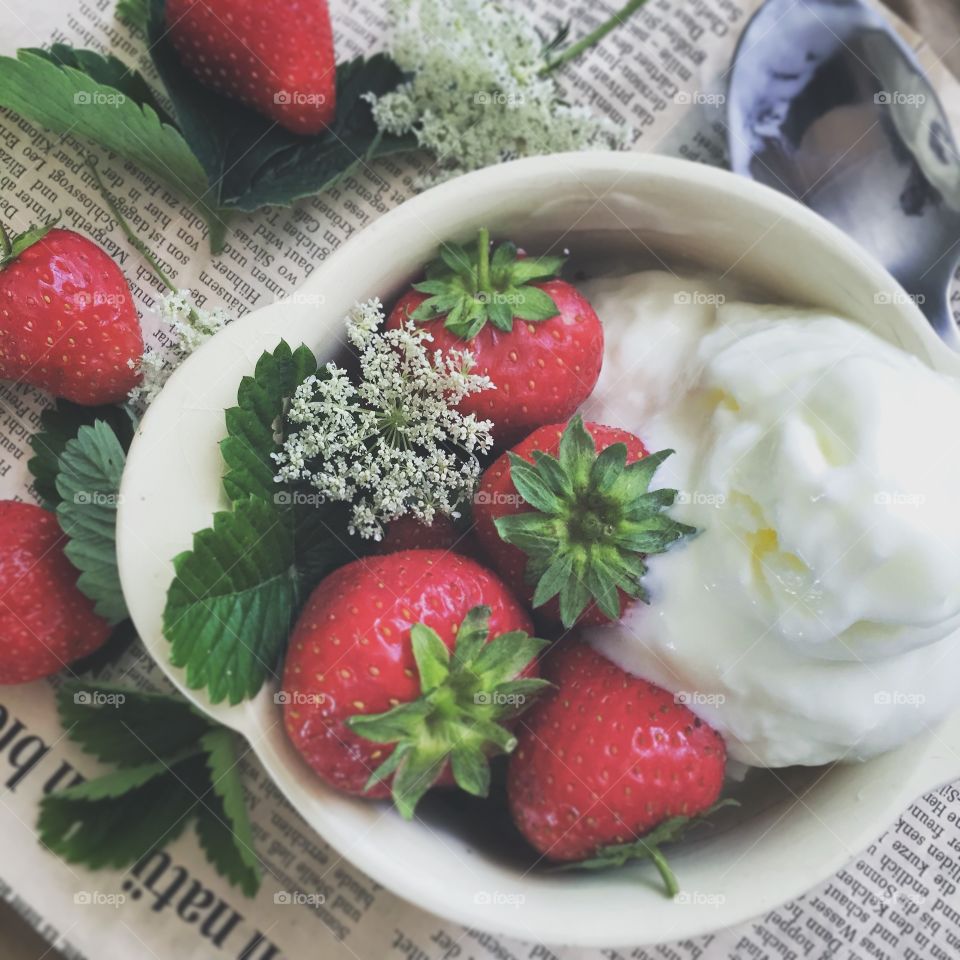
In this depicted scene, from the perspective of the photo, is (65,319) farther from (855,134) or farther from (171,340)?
(855,134)

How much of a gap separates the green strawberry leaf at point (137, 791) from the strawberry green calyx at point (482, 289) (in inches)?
14.5

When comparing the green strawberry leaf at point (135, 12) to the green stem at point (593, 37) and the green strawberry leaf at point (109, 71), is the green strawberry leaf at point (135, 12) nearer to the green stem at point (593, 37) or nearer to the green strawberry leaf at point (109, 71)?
the green strawberry leaf at point (109, 71)

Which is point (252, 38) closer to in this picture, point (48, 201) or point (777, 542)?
point (48, 201)

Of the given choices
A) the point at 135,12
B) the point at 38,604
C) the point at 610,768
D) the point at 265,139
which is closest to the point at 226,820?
the point at 38,604

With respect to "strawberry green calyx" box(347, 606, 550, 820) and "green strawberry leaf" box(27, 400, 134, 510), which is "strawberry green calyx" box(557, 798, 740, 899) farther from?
"green strawberry leaf" box(27, 400, 134, 510)

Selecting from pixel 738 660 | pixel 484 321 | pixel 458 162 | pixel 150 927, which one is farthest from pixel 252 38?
pixel 150 927

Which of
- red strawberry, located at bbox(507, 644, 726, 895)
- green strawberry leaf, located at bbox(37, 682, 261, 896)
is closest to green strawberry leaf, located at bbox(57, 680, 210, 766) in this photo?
green strawberry leaf, located at bbox(37, 682, 261, 896)

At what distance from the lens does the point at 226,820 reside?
771 millimetres

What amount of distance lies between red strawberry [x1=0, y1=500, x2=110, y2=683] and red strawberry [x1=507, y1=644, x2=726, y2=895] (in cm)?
35

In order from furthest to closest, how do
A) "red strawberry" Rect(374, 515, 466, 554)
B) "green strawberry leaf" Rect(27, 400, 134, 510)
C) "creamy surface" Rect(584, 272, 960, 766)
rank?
"green strawberry leaf" Rect(27, 400, 134, 510)
"red strawberry" Rect(374, 515, 466, 554)
"creamy surface" Rect(584, 272, 960, 766)

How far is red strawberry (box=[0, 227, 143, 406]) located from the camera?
0.73 m

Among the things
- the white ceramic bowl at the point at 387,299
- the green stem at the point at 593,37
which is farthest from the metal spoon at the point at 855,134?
the white ceramic bowl at the point at 387,299

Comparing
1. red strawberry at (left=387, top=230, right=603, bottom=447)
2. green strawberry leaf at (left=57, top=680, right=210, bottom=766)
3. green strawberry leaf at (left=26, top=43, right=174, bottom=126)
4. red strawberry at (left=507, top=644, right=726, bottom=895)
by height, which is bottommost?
red strawberry at (left=507, top=644, right=726, bottom=895)

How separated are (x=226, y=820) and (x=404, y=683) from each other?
0.29 metres
